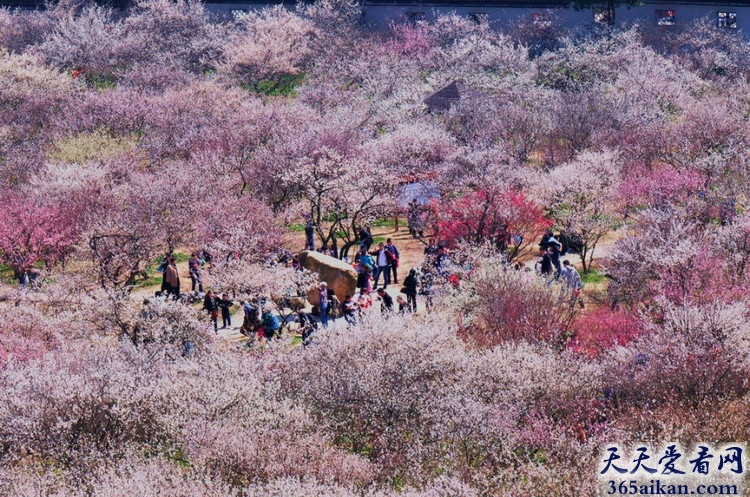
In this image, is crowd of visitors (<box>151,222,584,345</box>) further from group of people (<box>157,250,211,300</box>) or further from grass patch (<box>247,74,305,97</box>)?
grass patch (<box>247,74,305,97</box>)

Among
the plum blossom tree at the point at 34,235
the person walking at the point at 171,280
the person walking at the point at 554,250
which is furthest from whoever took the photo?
the plum blossom tree at the point at 34,235

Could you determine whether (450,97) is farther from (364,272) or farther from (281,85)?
(364,272)

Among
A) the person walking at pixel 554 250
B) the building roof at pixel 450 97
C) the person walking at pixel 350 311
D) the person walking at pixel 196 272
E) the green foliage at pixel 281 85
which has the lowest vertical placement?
the green foliage at pixel 281 85

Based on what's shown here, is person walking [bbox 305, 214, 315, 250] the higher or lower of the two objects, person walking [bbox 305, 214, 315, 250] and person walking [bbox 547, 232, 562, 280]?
the lower

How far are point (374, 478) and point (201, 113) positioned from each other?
33.1m

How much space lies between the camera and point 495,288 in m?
25.6

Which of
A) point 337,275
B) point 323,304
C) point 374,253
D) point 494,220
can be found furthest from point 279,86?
point 323,304

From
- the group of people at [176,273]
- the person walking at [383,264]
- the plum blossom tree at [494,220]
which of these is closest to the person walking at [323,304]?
the group of people at [176,273]

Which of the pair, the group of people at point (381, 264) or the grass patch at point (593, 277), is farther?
the grass patch at point (593, 277)

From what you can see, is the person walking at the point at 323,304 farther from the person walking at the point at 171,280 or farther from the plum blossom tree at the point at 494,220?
the plum blossom tree at the point at 494,220

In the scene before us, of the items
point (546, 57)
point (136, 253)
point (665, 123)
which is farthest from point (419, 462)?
point (546, 57)

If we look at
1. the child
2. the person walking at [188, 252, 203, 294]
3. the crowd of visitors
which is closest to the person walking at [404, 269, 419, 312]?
the crowd of visitors

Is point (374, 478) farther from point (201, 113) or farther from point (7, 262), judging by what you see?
point (201, 113)

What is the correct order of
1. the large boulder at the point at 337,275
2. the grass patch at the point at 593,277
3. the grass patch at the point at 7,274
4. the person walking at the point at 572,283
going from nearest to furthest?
the person walking at the point at 572,283
the large boulder at the point at 337,275
the grass patch at the point at 593,277
the grass patch at the point at 7,274
